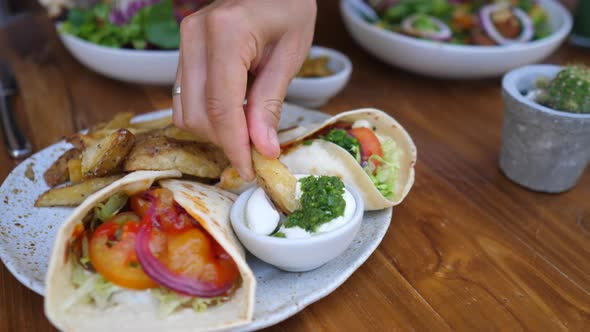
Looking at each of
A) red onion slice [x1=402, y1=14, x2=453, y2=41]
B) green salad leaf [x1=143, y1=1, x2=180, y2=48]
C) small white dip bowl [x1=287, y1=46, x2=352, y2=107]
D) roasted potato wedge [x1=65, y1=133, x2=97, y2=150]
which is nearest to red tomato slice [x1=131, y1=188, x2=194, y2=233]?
roasted potato wedge [x1=65, y1=133, x2=97, y2=150]

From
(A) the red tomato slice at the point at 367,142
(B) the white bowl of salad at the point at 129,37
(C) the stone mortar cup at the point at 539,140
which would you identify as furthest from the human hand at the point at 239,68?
(B) the white bowl of salad at the point at 129,37

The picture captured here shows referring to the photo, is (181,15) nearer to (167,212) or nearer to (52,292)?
(167,212)

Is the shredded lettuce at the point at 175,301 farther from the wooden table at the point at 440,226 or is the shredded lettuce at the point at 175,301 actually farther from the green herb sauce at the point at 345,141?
the green herb sauce at the point at 345,141

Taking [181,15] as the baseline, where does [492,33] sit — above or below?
below

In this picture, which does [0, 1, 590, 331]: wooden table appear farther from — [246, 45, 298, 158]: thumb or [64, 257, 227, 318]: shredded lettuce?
[246, 45, 298, 158]: thumb

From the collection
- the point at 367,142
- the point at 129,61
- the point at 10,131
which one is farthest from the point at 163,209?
the point at 129,61

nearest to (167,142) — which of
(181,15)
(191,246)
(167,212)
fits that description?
(167,212)
